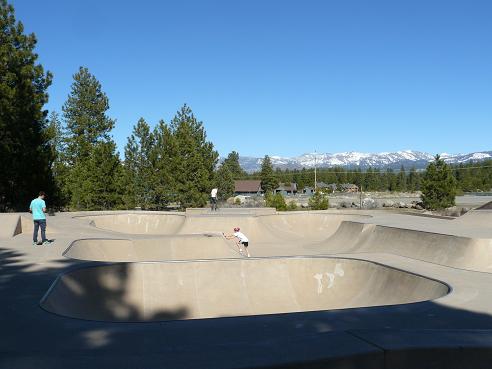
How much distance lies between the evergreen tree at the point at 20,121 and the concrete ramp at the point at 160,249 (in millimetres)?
12663

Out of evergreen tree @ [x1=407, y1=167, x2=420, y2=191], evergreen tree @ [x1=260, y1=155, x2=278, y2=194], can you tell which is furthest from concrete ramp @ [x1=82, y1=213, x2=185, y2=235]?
evergreen tree @ [x1=407, y1=167, x2=420, y2=191]

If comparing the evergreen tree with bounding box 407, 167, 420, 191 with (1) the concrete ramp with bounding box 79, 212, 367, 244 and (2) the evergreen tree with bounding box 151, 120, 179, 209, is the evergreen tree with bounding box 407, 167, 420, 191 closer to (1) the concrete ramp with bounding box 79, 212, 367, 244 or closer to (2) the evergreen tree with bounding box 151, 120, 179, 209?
(2) the evergreen tree with bounding box 151, 120, 179, 209

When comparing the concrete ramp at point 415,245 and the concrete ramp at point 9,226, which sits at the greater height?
the concrete ramp at point 9,226

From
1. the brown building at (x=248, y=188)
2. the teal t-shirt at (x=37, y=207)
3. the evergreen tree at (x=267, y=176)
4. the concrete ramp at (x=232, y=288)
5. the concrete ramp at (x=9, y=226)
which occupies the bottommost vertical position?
the concrete ramp at (x=232, y=288)

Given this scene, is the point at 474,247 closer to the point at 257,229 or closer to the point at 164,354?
the point at 164,354

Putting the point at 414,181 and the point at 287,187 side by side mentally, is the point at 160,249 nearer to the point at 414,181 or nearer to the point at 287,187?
the point at 287,187

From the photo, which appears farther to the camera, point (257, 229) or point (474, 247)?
point (257, 229)

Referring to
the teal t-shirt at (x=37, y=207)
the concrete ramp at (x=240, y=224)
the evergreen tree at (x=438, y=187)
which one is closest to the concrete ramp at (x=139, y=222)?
the concrete ramp at (x=240, y=224)

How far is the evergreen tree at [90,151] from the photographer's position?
3067cm

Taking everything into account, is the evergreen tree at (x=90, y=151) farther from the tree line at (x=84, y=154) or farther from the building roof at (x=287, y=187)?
the building roof at (x=287, y=187)

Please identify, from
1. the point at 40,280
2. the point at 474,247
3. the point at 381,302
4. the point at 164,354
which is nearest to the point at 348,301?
the point at 381,302

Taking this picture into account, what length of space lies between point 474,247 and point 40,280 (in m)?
10.1

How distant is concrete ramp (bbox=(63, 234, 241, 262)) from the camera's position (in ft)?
46.3

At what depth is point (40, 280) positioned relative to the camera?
8109 millimetres
